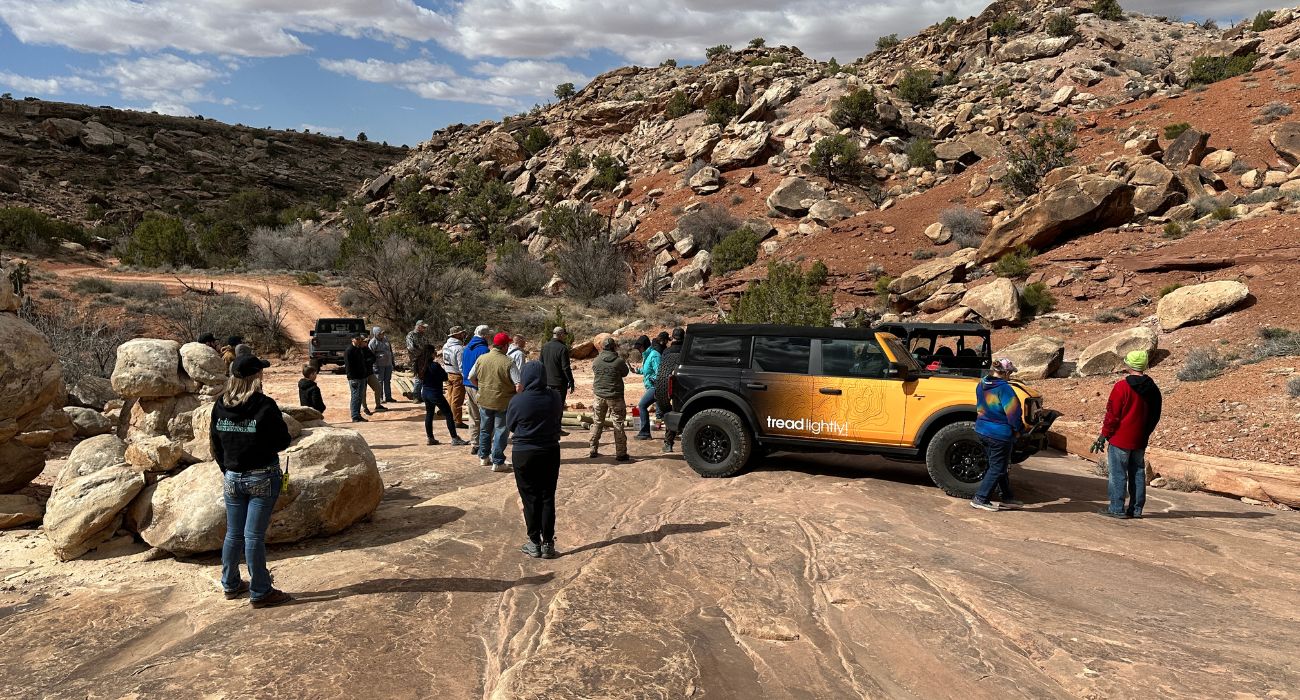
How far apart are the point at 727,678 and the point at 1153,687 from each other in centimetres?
219

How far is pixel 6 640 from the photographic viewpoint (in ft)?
13.1

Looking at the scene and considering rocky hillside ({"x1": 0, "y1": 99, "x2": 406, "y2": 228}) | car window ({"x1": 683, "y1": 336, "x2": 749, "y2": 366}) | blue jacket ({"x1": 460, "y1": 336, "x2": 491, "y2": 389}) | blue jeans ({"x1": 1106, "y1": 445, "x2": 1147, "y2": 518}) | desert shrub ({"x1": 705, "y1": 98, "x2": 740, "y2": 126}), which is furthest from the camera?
rocky hillside ({"x1": 0, "y1": 99, "x2": 406, "y2": 228})

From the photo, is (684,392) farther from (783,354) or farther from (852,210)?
(852,210)

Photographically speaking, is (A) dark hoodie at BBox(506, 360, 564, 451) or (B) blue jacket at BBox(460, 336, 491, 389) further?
(B) blue jacket at BBox(460, 336, 491, 389)

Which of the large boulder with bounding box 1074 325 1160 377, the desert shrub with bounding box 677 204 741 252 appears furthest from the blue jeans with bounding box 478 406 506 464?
the desert shrub with bounding box 677 204 741 252

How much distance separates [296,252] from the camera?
133ft

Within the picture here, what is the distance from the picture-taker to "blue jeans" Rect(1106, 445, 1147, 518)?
677cm

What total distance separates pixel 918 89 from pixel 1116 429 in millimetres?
43763

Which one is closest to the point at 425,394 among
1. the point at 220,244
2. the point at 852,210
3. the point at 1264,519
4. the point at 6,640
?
the point at 6,640

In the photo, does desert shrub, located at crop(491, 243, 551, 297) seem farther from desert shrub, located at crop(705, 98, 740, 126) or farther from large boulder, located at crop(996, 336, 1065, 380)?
large boulder, located at crop(996, 336, 1065, 380)

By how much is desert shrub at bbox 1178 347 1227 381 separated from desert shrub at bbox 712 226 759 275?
2020cm

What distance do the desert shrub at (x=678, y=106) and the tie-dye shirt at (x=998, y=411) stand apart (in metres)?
50.0

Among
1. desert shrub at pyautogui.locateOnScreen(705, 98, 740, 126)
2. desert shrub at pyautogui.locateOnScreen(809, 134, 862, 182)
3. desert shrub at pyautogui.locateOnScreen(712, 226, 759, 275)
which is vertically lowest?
desert shrub at pyautogui.locateOnScreen(712, 226, 759, 275)

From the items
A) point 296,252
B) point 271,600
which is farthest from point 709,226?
point 271,600
